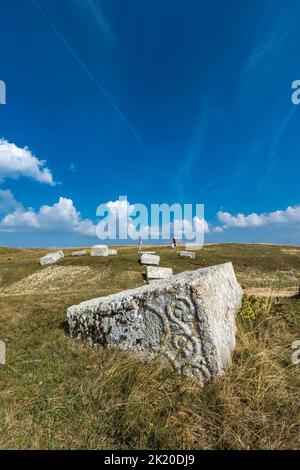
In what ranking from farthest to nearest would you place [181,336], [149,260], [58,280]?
[149,260], [58,280], [181,336]

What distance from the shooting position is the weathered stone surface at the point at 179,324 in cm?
504

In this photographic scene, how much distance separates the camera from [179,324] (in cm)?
525

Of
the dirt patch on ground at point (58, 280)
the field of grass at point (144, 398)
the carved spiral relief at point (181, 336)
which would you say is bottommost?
the dirt patch on ground at point (58, 280)

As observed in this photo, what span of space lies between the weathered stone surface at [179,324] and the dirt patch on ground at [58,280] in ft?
59.4

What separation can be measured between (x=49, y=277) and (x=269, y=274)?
20279 mm

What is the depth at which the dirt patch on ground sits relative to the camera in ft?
79.3

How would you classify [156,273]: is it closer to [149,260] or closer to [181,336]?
[149,260]

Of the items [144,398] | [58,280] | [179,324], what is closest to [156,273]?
[58,280]

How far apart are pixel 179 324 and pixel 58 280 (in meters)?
22.0

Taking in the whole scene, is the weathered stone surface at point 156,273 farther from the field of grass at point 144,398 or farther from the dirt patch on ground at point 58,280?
the field of grass at point 144,398

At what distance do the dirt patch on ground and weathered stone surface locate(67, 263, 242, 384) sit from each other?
59.4 ft

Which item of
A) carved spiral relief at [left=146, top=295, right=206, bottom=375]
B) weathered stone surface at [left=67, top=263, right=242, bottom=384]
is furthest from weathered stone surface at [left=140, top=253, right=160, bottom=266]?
carved spiral relief at [left=146, top=295, right=206, bottom=375]

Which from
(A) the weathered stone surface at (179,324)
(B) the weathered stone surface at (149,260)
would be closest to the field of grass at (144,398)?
(A) the weathered stone surface at (179,324)

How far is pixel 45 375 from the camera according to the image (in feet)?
17.7
